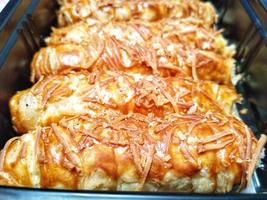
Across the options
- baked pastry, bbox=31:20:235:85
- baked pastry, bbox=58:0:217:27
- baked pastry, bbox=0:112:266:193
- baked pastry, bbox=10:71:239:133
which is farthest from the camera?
baked pastry, bbox=58:0:217:27

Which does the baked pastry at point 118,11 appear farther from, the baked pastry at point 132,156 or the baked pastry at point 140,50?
the baked pastry at point 132,156

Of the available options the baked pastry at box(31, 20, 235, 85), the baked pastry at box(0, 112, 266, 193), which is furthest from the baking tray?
the baked pastry at box(0, 112, 266, 193)

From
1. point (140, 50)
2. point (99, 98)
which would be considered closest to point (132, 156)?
point (99, 98)

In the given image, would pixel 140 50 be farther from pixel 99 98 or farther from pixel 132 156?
pixel 132 156

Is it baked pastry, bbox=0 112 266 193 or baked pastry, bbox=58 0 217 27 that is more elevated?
baked pastry, bbox=58 0 217 27

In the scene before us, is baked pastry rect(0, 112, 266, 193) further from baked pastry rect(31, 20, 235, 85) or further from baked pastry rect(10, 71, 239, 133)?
baked pastry rect(31, 20, 235, 85)

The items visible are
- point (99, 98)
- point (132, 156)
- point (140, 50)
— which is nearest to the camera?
point (132, 156)

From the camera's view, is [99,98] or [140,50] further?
[140,50]
